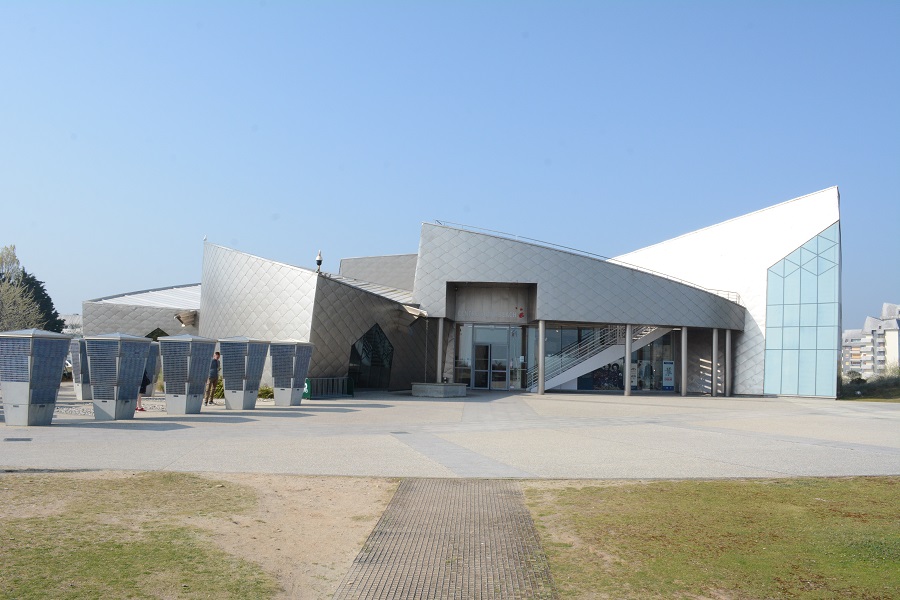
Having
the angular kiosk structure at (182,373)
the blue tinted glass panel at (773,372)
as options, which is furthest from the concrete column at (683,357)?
the angular kiosk structure at (182,373)

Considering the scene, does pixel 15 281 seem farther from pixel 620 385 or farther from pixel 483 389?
pixel 620 385

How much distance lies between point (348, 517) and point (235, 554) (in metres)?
1.61

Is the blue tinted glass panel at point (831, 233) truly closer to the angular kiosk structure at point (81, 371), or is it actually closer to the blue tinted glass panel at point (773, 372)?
the blue tinted glass panel at point (773, 372)

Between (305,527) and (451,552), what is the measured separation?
1.57 metres

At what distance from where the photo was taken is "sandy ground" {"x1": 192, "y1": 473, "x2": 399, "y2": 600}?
18.0ft

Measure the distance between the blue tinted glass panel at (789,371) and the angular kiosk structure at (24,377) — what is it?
3343 cm

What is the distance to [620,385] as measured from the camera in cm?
3916

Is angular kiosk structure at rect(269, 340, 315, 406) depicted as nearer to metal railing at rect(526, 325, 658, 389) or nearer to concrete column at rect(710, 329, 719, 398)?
metal railing at rect(526, 325, 658, 389)

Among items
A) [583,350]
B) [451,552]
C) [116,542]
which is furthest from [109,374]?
[583,350]

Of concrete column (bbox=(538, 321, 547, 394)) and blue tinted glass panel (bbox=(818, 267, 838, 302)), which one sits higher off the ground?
blue tinted glass panel (bbox=(818, 267, 838, 302))

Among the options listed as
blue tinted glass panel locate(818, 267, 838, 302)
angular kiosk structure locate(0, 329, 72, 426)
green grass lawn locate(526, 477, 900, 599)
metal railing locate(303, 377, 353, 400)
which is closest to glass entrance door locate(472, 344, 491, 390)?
metal railing locate(303, 377, 353, 400)

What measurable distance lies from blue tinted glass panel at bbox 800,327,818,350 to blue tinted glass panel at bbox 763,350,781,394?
123 cm

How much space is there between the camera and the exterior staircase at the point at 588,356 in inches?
1433

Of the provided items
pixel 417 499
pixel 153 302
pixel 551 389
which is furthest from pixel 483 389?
pixel 417 499
